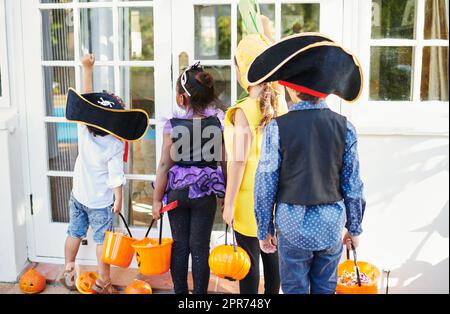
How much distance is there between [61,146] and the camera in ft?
11.7

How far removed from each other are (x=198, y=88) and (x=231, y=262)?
0.97 meters

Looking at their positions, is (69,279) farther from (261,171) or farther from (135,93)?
(261,171)

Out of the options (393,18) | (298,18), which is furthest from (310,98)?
→ (298,18)

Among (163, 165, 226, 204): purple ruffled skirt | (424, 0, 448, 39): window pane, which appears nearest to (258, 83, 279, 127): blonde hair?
(163, 165, 226, 204): purple ruffled skirt

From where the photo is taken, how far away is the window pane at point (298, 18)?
4629 millimetres

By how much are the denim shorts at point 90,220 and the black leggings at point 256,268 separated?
0.94m

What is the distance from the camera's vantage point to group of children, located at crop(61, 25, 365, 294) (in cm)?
212

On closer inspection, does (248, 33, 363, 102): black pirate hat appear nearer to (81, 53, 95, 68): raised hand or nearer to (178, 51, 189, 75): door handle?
(178, 51, 189, 75): door handle

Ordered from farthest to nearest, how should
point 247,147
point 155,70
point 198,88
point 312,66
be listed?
point 155,70 < point 198,88 < point 247,147 < point 312,66

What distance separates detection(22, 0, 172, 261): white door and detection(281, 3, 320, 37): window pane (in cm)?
157

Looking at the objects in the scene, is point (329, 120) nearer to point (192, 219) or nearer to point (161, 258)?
point (192, 219)

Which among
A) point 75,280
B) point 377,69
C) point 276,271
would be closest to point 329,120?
point 276,271

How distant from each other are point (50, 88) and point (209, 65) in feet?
3.85

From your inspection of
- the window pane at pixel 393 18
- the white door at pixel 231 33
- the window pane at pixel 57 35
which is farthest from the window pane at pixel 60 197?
the window pane at pixel 393 18
